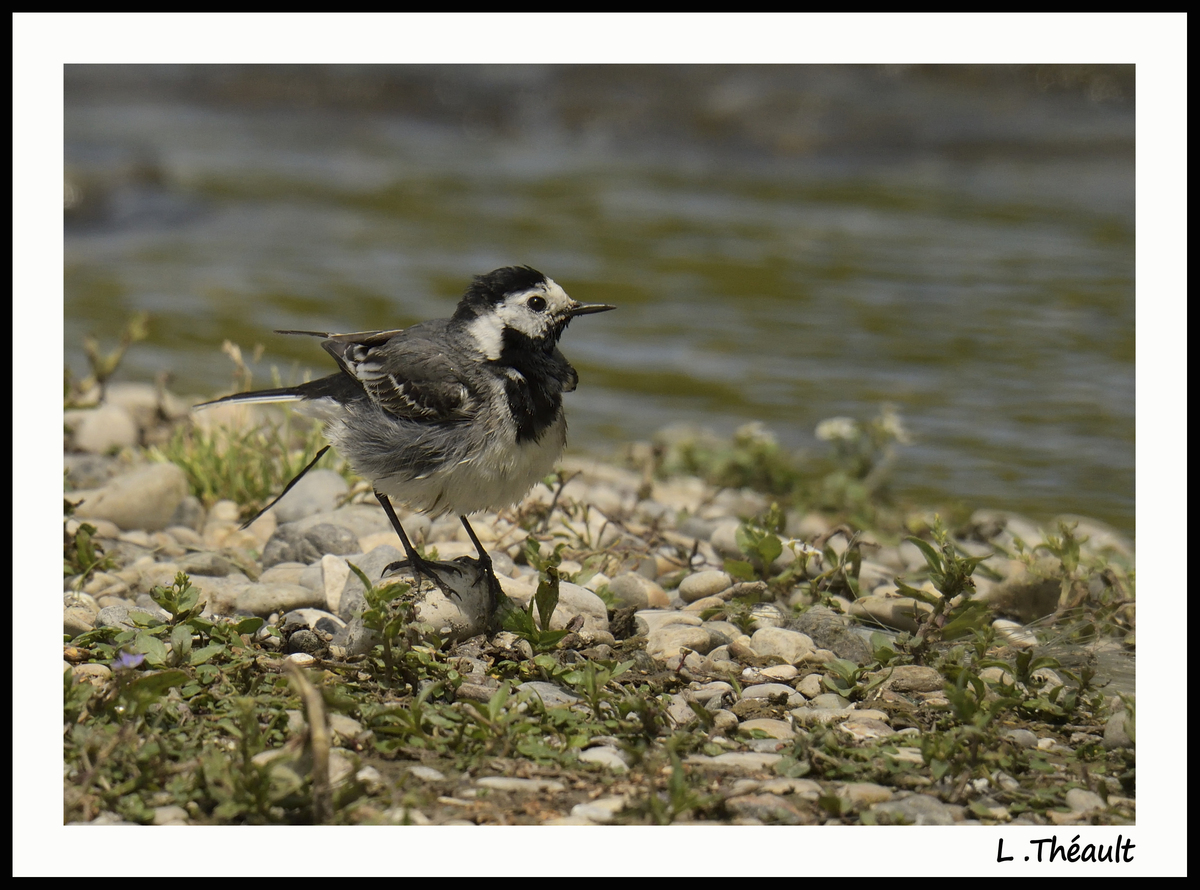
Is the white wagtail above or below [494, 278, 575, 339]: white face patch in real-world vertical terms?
below

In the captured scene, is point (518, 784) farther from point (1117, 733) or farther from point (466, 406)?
point (1117, 733)

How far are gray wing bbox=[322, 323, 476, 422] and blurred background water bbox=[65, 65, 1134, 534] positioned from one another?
12.9 ft

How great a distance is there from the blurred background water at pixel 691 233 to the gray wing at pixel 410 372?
394 centimetres

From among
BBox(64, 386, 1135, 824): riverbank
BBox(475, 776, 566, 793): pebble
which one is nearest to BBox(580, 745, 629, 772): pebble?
BBox(64, 386, 1135, 824): riverbank

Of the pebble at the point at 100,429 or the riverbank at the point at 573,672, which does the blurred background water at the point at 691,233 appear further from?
the riverbank at the point at 573,672

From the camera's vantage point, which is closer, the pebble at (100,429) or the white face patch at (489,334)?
the white face patch at (489,334)

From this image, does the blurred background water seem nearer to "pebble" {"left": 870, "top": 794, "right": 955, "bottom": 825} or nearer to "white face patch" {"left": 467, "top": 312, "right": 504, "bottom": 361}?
"white face patch" {"left": 467, "top": 312, "right": 504, "bottom": 361}

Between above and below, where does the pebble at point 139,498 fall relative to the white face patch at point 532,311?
below

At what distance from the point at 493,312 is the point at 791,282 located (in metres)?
8.39

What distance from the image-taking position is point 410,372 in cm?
500

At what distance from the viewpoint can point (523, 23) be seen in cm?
449

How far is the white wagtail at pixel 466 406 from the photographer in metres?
4.76

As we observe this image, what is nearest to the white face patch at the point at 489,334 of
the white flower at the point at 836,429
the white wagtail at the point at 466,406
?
the white wagtail at the point at 466,406

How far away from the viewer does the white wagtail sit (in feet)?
15.6
